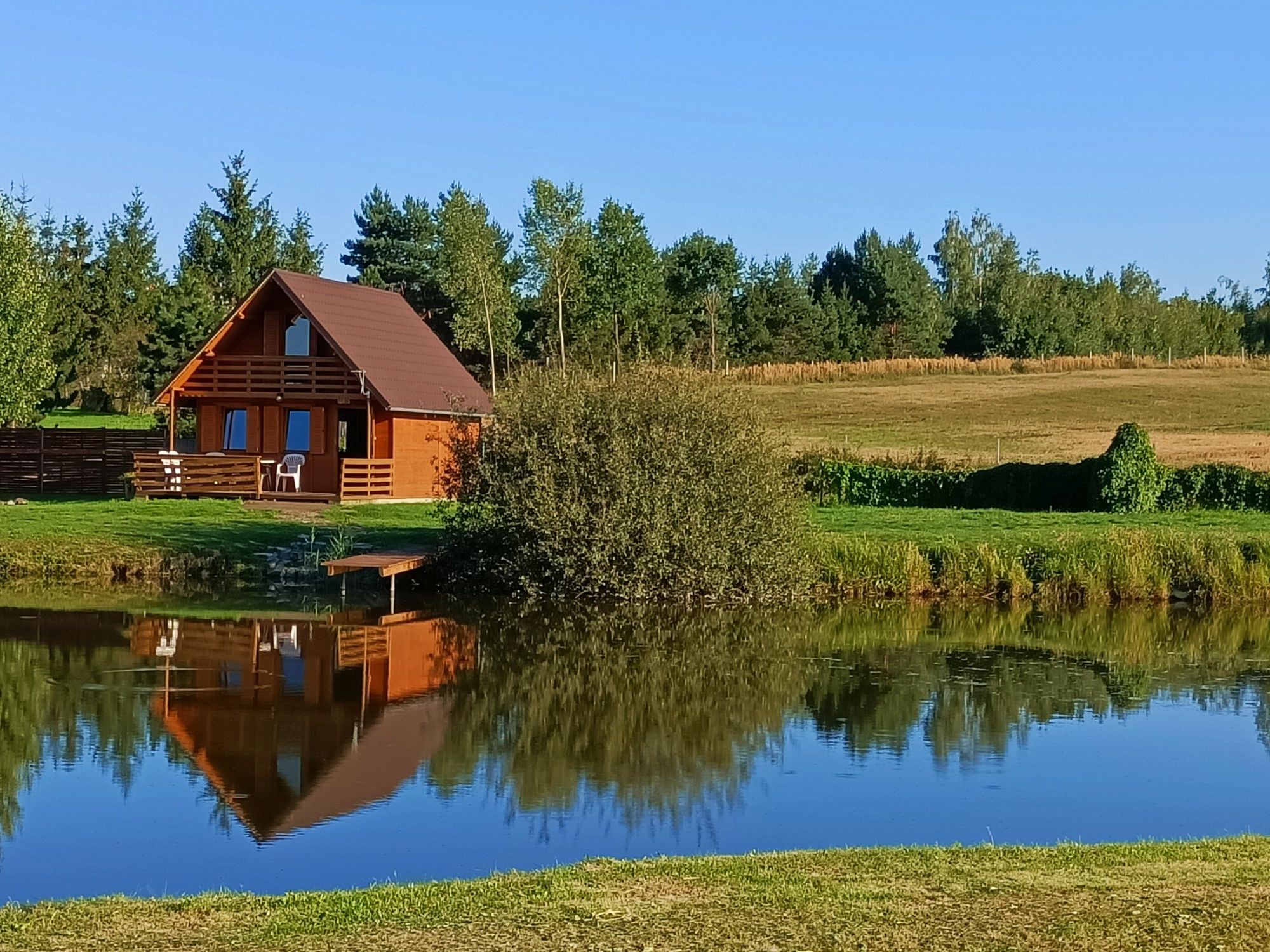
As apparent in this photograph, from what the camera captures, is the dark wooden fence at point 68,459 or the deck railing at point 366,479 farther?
the dark wooden fence at point 68,459

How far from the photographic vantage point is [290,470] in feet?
120

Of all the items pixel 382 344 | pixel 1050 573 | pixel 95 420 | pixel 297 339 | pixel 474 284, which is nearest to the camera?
pixel 1050 573

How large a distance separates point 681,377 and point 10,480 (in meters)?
22.7

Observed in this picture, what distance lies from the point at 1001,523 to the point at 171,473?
18581 millimetres

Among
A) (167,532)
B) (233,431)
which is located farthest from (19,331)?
(167,532)

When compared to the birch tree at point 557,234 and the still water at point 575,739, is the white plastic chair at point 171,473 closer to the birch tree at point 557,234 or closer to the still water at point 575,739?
the still water at point 575,739

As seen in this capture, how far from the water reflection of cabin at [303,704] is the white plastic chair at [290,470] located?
542 inches

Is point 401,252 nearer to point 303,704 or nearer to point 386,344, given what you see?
point 386,344

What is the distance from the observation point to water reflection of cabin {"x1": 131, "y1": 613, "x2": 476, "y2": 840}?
496 inches

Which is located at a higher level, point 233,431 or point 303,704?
point 233,431

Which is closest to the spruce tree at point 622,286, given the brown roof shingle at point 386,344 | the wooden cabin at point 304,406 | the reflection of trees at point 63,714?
the brown roof shingle at point 386,344

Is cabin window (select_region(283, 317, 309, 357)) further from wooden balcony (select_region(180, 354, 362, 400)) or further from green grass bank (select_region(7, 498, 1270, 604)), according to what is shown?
green grass bank (select_region(7, 498, 1270, 604))

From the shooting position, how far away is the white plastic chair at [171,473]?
116 ft

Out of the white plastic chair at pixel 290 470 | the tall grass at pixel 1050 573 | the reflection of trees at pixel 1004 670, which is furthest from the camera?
the white plastic chair at pixel 290 470
